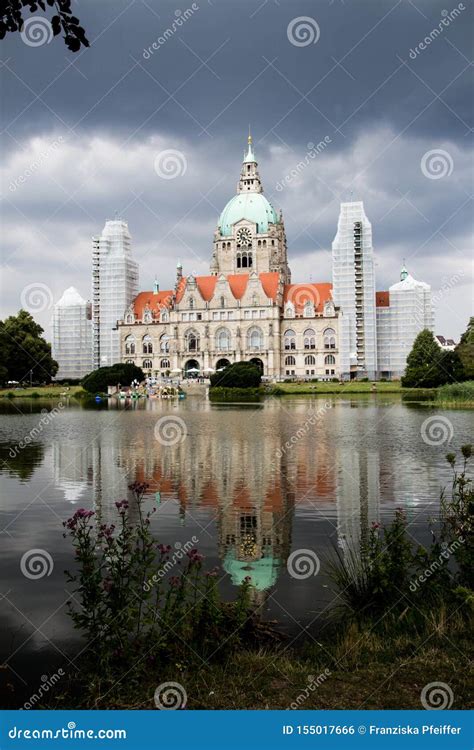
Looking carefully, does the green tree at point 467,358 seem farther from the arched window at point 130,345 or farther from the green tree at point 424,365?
the arched window at point 130,345

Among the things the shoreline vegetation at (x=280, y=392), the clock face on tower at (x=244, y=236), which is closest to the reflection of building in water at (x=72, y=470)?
the shoreline vegetation at (x=280, y=392)

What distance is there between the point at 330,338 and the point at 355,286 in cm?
933

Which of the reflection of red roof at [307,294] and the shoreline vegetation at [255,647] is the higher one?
the reflection of red roof at [307,294]

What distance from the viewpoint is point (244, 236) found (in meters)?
117

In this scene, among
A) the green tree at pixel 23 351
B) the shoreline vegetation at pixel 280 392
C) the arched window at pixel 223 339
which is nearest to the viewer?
the shoreline vegetation at pixel 280 392

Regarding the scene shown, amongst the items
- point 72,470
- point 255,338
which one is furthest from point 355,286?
point 72,470

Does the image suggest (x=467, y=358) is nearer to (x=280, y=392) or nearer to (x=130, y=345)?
(x=280, y=392)

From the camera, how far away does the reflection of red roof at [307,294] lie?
346 ft

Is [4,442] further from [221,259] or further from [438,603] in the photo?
[221,259]

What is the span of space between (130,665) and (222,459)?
14.2 metres

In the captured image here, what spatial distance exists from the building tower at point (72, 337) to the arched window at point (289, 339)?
34.5 m

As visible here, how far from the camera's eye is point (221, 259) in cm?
11856

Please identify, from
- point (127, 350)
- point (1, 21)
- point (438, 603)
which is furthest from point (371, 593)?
point (127, 350)

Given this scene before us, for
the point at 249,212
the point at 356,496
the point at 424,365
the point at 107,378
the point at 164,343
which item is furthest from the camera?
the point at 249,212
